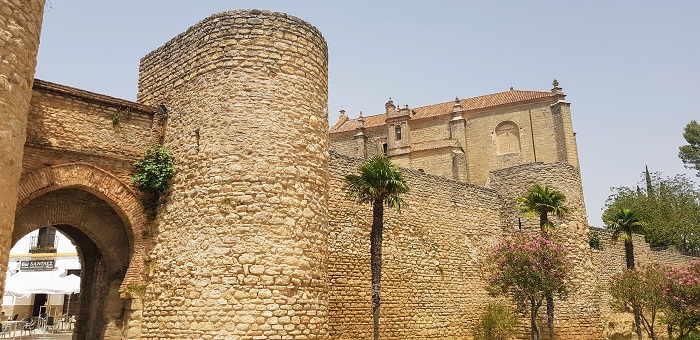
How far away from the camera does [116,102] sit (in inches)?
463

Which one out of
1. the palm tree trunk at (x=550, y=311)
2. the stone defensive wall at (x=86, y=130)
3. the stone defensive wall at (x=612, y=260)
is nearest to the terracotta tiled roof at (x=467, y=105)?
the stone defensive wall at (x=612, y=260)

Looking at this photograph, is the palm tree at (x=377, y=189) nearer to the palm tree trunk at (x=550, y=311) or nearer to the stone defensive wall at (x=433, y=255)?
the stone defensive wall at (x=433, y=255)

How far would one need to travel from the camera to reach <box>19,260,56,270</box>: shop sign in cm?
3109

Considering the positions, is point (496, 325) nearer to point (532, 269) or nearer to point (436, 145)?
point (532, 269)

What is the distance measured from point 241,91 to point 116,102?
9.63ft

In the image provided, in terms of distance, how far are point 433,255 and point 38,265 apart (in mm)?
23609

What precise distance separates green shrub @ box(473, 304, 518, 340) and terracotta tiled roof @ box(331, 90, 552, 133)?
27.6 meters

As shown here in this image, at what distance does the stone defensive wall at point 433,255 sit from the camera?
16781 mm

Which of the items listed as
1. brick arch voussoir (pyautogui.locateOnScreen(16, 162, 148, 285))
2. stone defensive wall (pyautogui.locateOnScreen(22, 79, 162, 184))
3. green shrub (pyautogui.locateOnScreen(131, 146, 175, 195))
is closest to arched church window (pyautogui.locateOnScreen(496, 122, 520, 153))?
stone defensive wall (pyautogui.locateOnScreen(22, 79, 162, 184))

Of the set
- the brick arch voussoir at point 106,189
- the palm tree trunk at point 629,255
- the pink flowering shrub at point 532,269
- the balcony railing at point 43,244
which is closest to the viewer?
the brick arch voussoir at point 106,189

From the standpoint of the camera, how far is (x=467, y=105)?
161 ft

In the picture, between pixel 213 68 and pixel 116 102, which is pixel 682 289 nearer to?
pixel 213 68

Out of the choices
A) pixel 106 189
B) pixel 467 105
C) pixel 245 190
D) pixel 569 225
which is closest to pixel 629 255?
pixel 569 225

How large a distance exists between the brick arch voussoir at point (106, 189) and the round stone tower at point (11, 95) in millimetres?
2081
